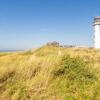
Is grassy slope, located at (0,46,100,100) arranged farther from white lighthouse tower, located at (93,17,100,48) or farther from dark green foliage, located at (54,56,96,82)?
white lighthouse tower, located at (93,17,100,48)

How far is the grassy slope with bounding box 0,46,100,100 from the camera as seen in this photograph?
8828mm

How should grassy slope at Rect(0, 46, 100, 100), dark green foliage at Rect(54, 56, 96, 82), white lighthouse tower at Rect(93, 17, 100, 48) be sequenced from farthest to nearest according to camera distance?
white lighthouse tower at Rect(93, 17, 100, 48) → dark green foliage at Rect(54, 56, 96, 82) → grassy slope at Rect(0, 46, 100, 100)

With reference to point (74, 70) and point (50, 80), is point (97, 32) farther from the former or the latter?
point (50, 80)

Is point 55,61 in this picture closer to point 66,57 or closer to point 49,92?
point 66,57

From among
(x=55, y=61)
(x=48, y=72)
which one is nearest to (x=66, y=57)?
(x=55, y=61)

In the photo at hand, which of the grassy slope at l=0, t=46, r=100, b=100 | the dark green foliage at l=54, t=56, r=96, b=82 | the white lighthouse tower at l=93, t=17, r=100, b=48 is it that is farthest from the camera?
the white lighthouse tower at l=93, t=17, r=100, b=48

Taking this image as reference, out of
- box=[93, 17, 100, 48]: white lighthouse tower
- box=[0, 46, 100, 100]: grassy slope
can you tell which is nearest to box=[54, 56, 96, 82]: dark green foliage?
box=[0, 46, 100, 100]: grassy slope

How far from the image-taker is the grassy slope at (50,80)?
8.83 meters

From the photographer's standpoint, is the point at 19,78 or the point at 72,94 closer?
the point at 72,94

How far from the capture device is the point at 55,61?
11266 millimetres

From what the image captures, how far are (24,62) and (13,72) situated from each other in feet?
2.12

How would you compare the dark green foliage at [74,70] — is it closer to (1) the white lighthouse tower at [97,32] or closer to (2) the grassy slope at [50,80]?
(2) the grassy slope at [50,80]

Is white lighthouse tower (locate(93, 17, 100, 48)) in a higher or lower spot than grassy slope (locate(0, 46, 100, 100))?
higher

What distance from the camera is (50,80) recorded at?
33.2ft
